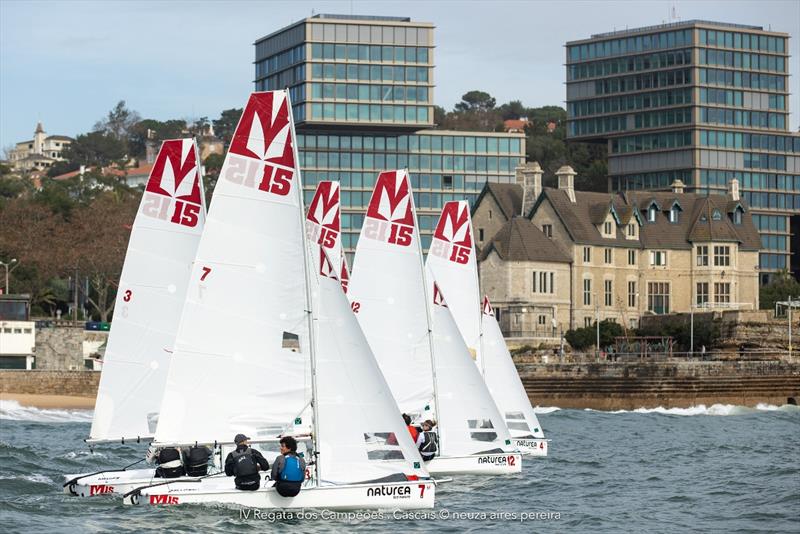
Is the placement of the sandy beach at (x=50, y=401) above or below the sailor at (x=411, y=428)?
below

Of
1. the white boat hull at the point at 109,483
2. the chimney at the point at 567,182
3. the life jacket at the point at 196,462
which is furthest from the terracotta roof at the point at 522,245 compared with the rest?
the life jacket at the point at 196,462

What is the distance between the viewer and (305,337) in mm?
26844

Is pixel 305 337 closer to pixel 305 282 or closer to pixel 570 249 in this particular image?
pixel 305 282

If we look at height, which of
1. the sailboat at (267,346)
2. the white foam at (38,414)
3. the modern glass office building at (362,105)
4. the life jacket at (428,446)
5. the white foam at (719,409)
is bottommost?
the white foam at (38,414)

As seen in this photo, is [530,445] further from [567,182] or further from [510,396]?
[567,182]

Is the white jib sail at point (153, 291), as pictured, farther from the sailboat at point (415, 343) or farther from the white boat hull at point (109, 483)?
the sailboat at point (415, 343)

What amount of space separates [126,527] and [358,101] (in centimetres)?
10462

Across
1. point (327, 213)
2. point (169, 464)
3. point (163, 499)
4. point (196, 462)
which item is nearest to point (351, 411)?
point (196, 462)

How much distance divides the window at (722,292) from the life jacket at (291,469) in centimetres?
9036

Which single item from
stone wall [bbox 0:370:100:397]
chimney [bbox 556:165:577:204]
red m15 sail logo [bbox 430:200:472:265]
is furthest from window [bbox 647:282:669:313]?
red m15 sail logo [bbox 430:200:472:265]

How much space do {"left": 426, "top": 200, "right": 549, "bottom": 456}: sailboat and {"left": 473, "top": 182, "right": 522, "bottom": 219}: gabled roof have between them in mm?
67693

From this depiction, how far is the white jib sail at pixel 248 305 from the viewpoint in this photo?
2675 cm

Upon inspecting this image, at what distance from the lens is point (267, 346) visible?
2686 centimetres

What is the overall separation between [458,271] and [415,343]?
7.70 m
